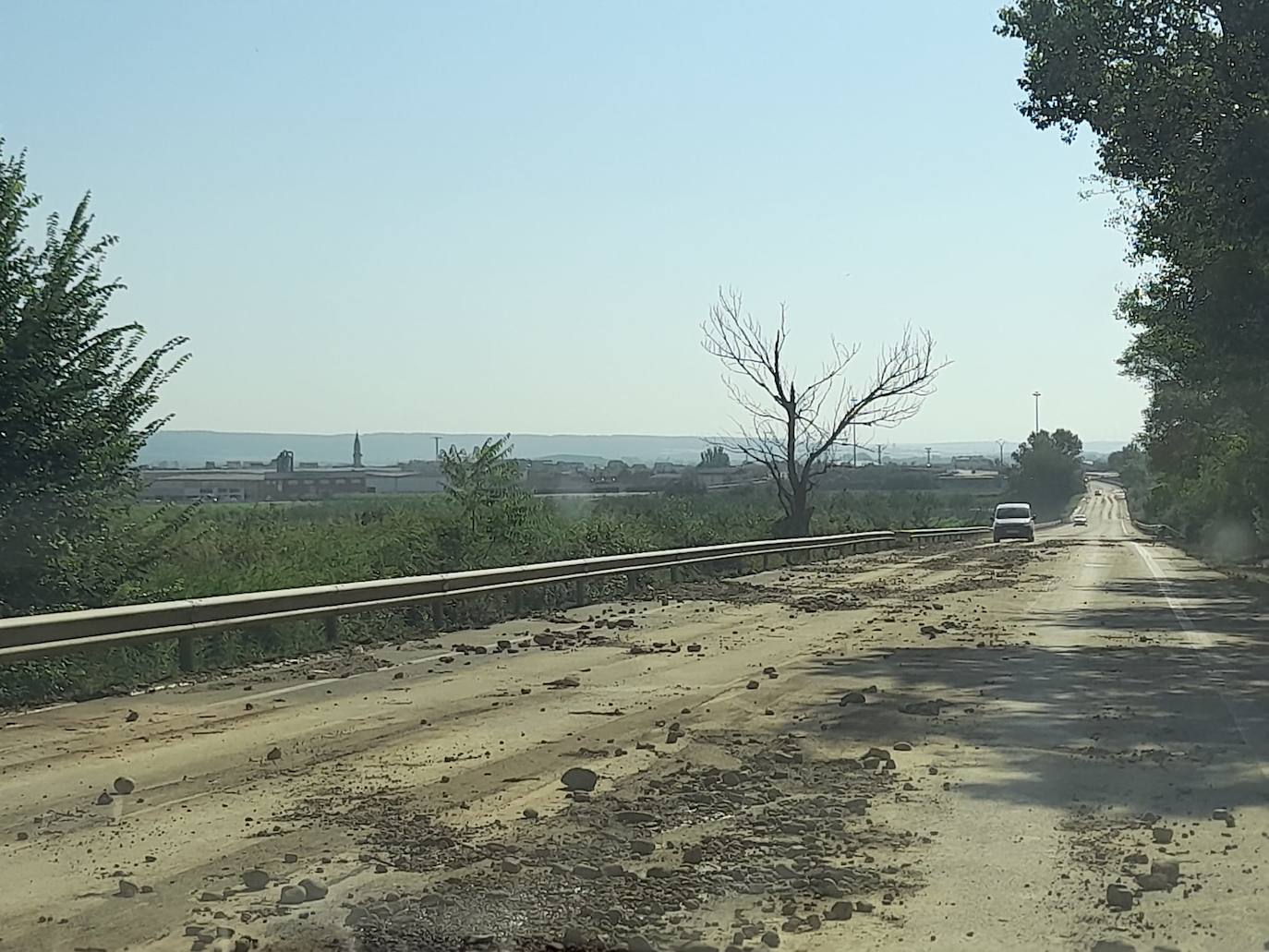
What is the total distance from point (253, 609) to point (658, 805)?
8.04 m

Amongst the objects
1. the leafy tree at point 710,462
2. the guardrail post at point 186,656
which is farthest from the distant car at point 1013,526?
the guardrail post at point 186,656

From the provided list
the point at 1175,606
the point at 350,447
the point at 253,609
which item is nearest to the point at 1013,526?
the point at 1175,606

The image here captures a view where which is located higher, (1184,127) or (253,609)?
(1184,127)

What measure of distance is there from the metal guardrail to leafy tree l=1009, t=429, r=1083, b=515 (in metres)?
142

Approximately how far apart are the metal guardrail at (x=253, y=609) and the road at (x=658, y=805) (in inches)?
24.3

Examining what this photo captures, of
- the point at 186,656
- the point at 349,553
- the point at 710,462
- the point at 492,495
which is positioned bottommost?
the point at 186,656

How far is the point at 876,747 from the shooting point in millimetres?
10188

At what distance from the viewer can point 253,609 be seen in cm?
1533

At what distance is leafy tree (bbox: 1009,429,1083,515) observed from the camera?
167 m

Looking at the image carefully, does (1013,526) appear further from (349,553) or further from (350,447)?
(350,447)

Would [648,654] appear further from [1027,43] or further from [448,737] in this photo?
[1027,43]

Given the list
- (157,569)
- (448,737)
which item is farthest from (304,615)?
(448,737)

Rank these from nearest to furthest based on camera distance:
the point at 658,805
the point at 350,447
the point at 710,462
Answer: the point at 658,805 → the point at 710,462 → the point at 350,447

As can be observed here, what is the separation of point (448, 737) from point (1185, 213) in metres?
15.8
